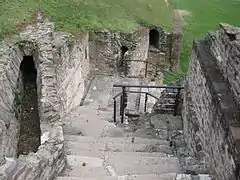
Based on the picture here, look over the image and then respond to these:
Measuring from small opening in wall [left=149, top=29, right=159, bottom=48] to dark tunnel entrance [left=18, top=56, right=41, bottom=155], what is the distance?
9209 millimetres

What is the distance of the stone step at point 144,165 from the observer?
6.68 meters

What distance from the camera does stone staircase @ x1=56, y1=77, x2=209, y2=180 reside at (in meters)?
6.39

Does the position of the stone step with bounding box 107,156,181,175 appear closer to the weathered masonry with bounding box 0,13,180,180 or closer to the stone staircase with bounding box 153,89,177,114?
the weathered masonry with bounding box 0,13,180,180

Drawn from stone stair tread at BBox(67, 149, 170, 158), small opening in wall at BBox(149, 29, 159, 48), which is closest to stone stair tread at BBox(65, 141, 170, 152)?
stone stair tread at BBox(67, 149, 170, 158)

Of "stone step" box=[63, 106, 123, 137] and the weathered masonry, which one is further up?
the weathered masonry

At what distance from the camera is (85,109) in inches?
479

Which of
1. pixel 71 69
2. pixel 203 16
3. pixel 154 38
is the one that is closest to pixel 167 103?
pixel 71 69

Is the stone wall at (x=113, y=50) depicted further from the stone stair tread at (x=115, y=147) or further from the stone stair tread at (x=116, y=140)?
the stone stair tread at (x=115, y=147)

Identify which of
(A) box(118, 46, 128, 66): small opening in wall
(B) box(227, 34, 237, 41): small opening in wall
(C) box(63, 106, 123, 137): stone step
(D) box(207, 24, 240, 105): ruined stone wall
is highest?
(B) box(227, 34, 237, 41): small opening in wall

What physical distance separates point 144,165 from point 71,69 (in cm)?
627

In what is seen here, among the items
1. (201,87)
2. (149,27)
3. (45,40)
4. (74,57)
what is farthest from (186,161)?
(149,27)

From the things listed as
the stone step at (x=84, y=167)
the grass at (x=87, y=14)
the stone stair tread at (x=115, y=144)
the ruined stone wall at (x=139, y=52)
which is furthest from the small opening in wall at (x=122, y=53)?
the stone step at (x=84, y=167)

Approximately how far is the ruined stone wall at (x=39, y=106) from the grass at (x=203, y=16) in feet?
33.7

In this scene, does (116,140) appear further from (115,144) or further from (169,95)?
(169,95)
